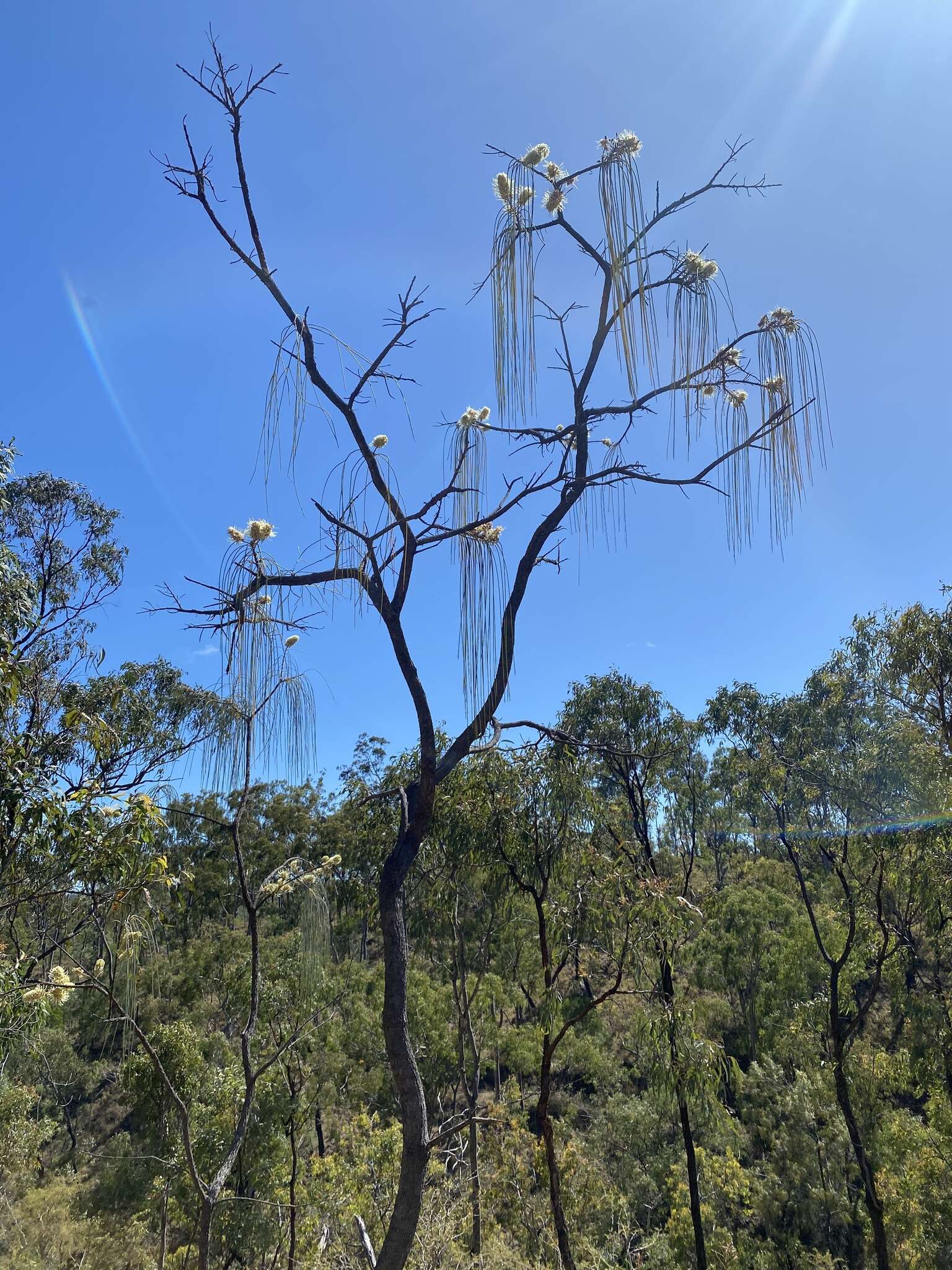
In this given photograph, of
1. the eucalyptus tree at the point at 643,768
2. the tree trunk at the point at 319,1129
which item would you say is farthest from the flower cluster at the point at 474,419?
the tree trunk at the point at 319,1129

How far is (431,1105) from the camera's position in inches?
509

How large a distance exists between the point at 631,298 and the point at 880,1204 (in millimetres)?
10777

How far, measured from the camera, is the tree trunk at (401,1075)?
1698 millimetres

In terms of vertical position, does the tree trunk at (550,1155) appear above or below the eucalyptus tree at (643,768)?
below

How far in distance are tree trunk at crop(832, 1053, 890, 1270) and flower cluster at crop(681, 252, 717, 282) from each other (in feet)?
32.0

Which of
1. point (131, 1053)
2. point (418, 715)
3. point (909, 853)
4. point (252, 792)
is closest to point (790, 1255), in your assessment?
point (909, 853)

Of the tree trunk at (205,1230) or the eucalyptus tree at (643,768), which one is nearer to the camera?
the tree trunk at (205,1230)

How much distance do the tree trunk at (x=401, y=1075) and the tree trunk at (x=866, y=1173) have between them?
29.4 feet

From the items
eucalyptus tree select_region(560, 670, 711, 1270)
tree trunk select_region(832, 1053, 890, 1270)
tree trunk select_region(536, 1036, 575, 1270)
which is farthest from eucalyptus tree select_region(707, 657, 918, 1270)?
tree trunk select_region(536, 1036, 575, 1270)

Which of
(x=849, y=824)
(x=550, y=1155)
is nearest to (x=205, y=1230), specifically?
(x=550, y=1155)

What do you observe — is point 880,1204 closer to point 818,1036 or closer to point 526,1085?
point 818,1036

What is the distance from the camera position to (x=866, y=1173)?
8.03 meters

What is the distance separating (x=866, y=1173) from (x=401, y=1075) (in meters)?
9.33

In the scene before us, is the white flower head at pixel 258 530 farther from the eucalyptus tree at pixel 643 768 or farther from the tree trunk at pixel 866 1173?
the tree trunk at pixel 866 1173
